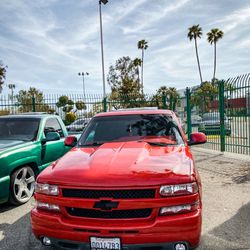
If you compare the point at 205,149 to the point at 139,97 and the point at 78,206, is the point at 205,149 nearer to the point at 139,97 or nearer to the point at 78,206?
the point at 139,97

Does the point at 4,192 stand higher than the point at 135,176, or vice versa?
the point at 135,176

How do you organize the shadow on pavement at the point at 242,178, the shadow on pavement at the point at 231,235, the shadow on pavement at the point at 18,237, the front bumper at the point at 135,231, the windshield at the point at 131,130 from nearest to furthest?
the front bumper at the point at 135,231 < the shadow on pavement at the point at 231,235 < the shadow on pavement at the point at 18,237 < the windshield at the point at 131,130 < the shadow on pavement at the point at 242,178

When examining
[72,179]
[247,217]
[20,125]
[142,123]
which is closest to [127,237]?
[72,179]

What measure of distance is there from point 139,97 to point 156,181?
13.2 metres

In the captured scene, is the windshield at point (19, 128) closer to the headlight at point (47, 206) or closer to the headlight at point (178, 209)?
the headlight at point (47, 206)

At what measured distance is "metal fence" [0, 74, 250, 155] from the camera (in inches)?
396

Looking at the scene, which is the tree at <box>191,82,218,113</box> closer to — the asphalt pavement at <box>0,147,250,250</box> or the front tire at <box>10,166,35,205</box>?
the asphalt pavement at <box>0,147,250,250</box>

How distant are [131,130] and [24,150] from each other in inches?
88.9

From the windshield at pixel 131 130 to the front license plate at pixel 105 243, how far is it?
184cm

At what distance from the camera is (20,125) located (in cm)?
690

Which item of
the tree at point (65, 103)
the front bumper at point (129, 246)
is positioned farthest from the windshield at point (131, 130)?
the tree at point (65, 103)

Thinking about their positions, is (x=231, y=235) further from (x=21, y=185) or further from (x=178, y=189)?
(x=21, y=185)

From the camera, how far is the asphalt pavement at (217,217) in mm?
4161

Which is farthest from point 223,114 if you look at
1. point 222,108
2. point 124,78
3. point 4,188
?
point 124,78
